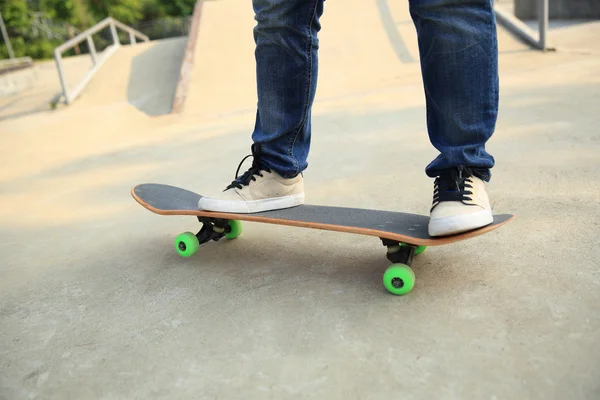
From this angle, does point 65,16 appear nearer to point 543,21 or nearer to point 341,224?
point 543,21

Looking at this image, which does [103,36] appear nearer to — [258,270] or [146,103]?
[146,103]

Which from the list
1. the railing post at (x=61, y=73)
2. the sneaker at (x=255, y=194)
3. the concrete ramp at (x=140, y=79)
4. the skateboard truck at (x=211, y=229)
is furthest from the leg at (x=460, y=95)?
the railing post at (x=61, y=73)

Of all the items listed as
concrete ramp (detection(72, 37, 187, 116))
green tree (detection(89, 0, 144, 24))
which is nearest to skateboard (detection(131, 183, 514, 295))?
concrete ramp (detection(72, 37, 187, 116))

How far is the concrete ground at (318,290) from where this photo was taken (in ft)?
3.26

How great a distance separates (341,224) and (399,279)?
0.73 feet

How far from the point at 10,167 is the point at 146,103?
7.24 ft

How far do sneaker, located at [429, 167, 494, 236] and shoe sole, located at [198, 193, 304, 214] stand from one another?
0.49 metres

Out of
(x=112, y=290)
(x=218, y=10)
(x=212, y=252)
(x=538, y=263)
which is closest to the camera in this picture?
(x=538, y=263)

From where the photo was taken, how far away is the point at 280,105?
150 cm

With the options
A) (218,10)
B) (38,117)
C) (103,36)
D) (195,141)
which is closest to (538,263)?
(195,141)

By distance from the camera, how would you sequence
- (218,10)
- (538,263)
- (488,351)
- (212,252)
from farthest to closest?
(218,10) → (212,252) → (538,263) → (488,351)

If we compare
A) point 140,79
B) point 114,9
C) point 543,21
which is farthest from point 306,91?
point 114,9

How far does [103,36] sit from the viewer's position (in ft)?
88.0

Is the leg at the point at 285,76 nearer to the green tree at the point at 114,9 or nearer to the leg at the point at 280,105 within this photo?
the leg at the point at 280,105
